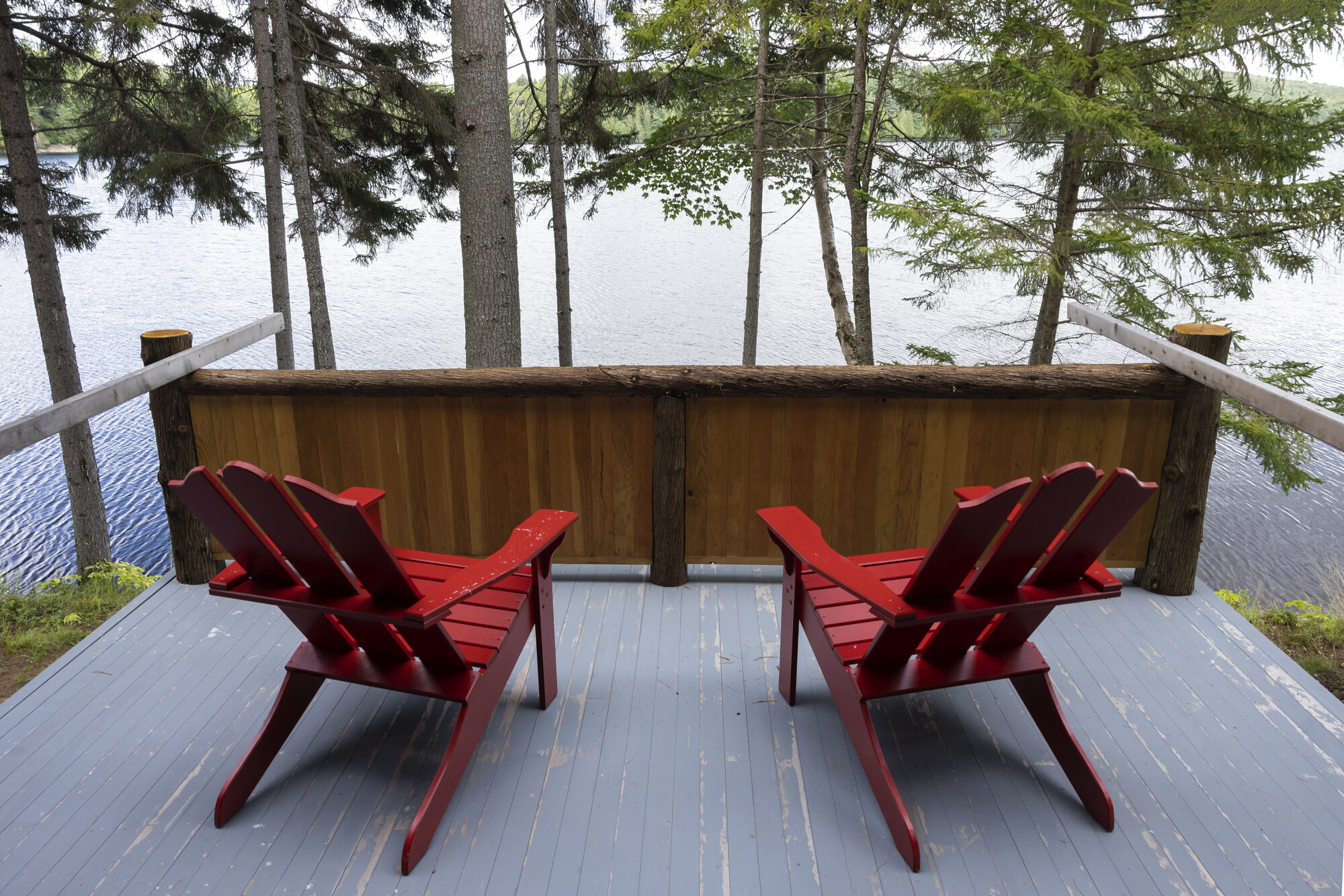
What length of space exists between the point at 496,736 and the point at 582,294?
683 inches

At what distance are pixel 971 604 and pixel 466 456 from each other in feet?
6.22

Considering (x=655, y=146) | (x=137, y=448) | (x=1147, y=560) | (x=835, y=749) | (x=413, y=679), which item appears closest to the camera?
(x=413, y=679)

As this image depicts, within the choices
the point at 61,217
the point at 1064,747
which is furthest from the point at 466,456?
the point at 61,217

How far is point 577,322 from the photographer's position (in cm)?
1744

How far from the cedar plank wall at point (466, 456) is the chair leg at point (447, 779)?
115cm

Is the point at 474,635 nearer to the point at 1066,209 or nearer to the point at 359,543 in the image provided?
the point at 359,543

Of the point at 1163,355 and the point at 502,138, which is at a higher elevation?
the point at 502,138

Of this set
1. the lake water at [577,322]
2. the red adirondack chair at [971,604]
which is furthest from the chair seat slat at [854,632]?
the lake water at [577,322]

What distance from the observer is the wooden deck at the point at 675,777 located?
1.73 metres

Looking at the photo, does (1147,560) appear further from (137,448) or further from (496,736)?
(137,448)

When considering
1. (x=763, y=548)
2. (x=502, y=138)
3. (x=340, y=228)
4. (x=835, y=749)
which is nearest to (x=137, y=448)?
(x=340, y=228)

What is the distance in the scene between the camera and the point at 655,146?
1044cm

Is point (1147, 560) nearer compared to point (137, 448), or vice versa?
point (1147, 560)

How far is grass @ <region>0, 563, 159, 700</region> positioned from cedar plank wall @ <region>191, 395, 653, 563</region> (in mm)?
1677
